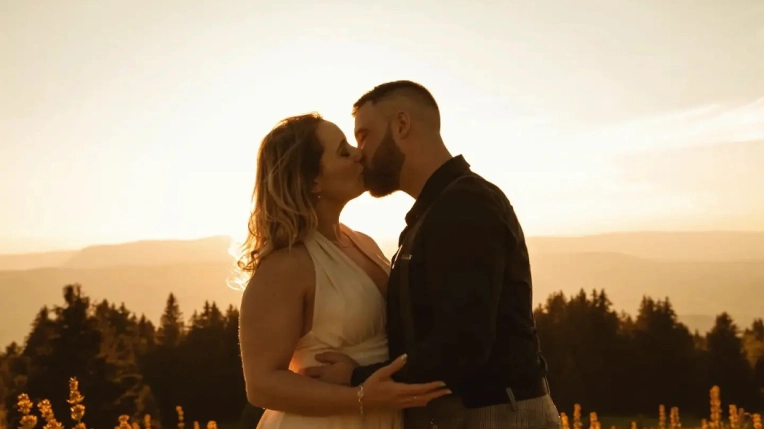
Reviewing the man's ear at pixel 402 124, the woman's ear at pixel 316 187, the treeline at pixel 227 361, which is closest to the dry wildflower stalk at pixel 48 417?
the woman's ear at pixel 316 187

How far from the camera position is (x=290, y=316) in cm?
491

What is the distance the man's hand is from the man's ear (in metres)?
1.41

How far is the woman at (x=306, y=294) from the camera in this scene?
4840 mm

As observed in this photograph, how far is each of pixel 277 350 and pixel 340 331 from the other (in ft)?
1.39

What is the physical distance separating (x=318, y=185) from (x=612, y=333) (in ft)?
88.6

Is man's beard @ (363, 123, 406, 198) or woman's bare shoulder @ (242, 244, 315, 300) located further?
man's beard @ (363, 123, 406, 198)

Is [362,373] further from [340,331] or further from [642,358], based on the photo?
[642,358]

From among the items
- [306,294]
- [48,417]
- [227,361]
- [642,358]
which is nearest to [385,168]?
[306,294]

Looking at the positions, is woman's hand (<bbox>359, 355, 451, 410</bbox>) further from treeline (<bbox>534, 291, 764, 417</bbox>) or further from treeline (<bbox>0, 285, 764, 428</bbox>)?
treeline (<bbox>534, 291, 764, 417</bbox>)

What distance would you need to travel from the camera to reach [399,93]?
544cm

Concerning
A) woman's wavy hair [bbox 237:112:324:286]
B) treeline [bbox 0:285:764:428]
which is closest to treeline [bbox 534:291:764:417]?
treeline [bbox 0:285:764:428]

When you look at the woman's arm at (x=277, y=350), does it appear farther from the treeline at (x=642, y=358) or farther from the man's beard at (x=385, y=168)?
the treeline at (x=642, y=358)

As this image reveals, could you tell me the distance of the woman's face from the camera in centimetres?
530

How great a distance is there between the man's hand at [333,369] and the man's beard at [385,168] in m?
1.10
